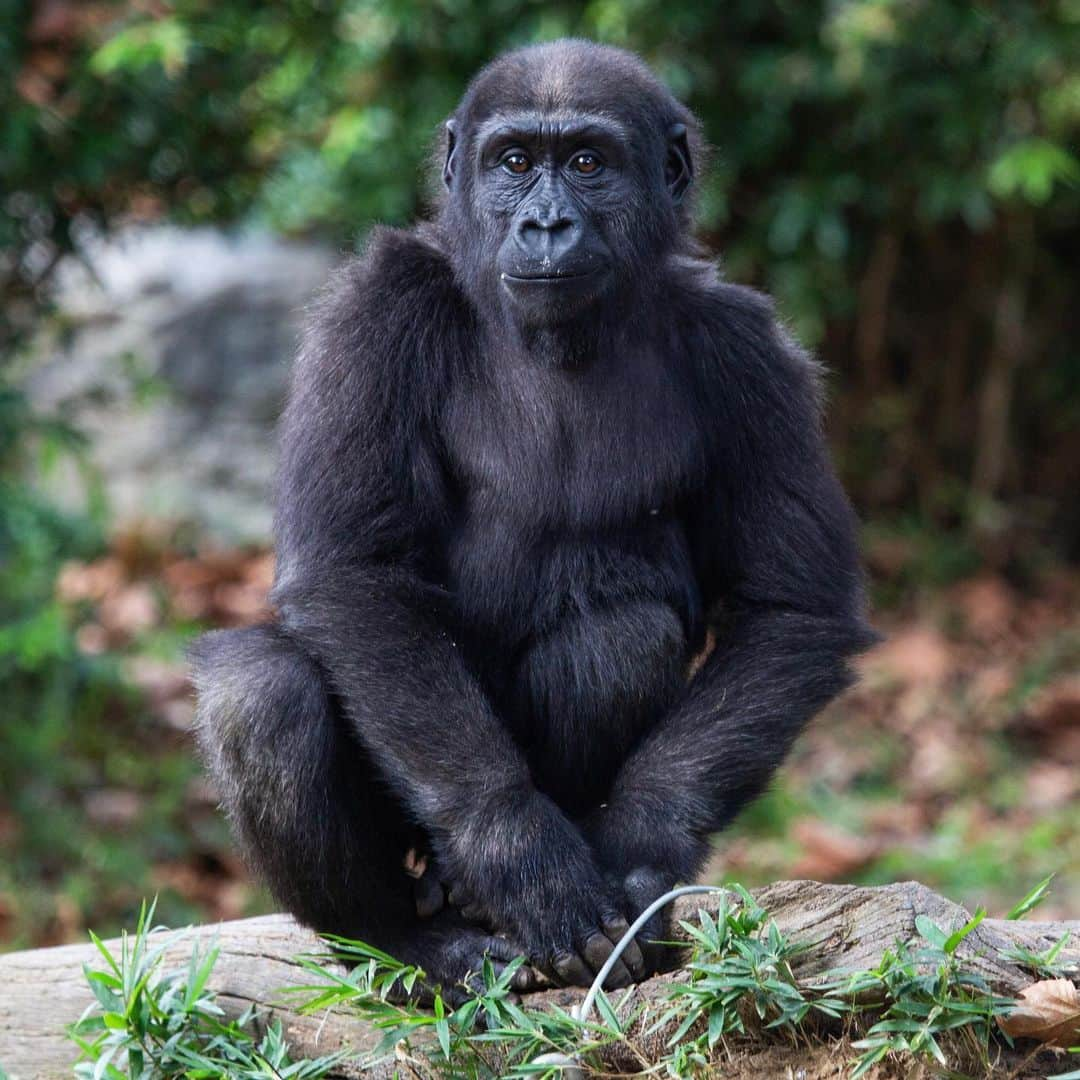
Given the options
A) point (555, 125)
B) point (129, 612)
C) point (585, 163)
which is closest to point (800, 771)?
point (129, 612)

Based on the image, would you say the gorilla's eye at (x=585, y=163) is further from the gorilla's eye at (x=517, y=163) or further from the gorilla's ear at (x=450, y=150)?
the gorilla's ear at (x=450, y=150)

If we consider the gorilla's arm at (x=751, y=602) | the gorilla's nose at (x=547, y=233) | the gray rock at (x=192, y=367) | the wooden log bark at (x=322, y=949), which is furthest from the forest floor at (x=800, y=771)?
the gorilla's nose at (x=547, y=233)

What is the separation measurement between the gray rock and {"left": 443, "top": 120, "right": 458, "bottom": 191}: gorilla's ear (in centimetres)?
558

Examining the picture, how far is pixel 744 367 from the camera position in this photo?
5055mm

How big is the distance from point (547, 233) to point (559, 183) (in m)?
0.20

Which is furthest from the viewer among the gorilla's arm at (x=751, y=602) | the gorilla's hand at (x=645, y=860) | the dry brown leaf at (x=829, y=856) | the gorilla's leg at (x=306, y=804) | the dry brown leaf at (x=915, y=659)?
A: the dry brown leaf at (x=915, y=659)

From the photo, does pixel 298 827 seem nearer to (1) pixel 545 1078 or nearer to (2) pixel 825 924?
(1) pixel 545 1078

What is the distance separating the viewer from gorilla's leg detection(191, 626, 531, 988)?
4.49m

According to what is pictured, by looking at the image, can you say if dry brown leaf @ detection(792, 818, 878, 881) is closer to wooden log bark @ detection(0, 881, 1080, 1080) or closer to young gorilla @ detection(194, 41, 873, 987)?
young gorilla @ detection(194, 41, 873, 987)

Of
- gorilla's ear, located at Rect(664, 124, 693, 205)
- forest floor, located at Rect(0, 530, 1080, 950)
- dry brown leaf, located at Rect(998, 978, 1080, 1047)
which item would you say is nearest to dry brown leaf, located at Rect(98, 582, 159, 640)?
forest floor, located at Rect(0, 530, 1080, 950)

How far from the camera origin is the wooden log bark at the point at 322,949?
412cm

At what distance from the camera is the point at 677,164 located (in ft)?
17.3

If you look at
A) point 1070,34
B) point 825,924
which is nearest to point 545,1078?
point 825,924

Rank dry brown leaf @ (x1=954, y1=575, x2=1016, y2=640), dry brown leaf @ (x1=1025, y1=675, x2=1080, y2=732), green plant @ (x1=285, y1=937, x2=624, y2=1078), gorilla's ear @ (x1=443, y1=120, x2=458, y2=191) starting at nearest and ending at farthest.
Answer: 1. green plant @ (x1=285, y1=937, x2=624, y2=1078)
2. gorilla's ear @ (x1=443, y1=120, x2=458, y2=191)
3. dry brown leaf @ (x1=1025, y1=675, x2=1080, y2=732)
4. dry brown leaf @ (x1=954, y1=575, x2=1016, y2=640)
